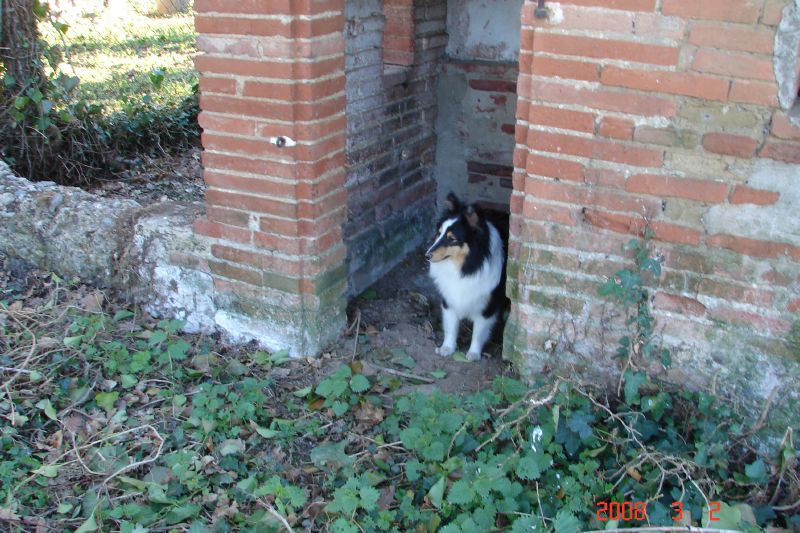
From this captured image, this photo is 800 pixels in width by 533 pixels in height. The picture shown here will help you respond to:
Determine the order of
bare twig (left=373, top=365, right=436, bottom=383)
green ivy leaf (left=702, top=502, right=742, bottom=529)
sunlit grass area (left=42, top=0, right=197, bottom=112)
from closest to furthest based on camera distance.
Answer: green ivy leaf (left=702, top=502, right=742, bottom=529)
bare twig (left=373, top=365, right=436, bottom=383)
sunlit grass area (left=42, top=0, right=197, bottom=112)

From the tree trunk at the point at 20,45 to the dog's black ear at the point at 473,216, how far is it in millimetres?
3724

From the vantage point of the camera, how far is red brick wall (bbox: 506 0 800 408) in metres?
2.78

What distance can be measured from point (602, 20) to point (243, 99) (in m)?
1.75

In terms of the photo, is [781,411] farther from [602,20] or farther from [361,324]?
[361,324]

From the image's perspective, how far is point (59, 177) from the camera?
19.3 feet

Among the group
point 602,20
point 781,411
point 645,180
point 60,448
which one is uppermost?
point 602,20

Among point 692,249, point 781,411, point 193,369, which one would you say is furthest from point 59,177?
point 781,411

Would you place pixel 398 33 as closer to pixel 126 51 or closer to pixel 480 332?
pixel 480 332

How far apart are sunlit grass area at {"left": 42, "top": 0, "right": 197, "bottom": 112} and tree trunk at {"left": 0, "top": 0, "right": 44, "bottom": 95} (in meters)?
0.53

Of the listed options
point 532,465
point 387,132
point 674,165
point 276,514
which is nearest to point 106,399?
point 276,514

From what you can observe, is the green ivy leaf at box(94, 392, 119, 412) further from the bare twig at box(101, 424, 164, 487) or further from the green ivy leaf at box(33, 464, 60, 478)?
the green ivy leaf at box(33, 464, 60, 478)

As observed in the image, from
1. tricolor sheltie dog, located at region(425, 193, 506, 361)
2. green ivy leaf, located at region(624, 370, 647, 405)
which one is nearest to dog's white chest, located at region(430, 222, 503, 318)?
tricolor sheltie dog, located at region(425, 193, 506, 361)

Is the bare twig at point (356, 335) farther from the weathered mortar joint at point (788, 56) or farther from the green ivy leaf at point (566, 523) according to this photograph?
the weathered mortar joint at point (788, 56)

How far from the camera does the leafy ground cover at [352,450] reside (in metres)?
2.86
